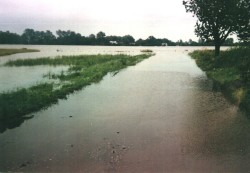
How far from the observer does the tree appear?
43.3m

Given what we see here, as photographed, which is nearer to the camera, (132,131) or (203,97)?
(132,131)

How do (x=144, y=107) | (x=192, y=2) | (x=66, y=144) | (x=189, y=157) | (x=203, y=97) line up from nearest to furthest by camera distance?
(x=189, y=157) → (x=66, y=144) → (x=144, y=107) → (x=203, y=97) → (x=192, y=2)

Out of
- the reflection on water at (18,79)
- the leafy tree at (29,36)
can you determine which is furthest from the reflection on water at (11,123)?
the leafy tree at (29,36)

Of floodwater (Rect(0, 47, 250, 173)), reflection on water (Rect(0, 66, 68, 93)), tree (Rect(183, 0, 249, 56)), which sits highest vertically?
tree (Rect(183, 0, 249, 56))

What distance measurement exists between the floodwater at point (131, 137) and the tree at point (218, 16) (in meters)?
27.0

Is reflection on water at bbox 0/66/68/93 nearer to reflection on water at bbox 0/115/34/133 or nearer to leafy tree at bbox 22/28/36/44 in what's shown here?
reflection on water at bbox 0/115/34/133

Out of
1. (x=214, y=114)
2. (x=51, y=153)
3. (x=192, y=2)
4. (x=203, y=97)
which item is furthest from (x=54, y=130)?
(x=192, y=2)

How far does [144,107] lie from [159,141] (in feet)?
20.1

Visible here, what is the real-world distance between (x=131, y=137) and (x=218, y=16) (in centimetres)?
3710

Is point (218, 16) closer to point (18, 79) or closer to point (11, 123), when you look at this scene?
point (18, 79)

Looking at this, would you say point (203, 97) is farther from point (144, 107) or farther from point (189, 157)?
point (189, 157)

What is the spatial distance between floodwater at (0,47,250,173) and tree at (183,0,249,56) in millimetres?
26998

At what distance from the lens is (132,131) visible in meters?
13.0

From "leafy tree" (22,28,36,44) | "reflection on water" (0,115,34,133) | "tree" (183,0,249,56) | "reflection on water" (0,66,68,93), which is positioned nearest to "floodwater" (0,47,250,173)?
"reflection on water" (0,115,34,133)
